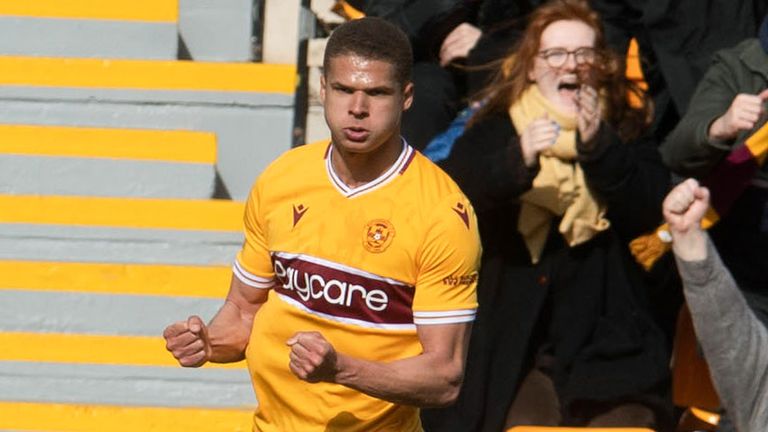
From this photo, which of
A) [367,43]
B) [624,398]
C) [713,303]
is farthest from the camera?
[624,398]

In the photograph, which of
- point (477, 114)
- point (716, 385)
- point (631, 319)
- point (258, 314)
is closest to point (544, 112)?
point (477, 114)

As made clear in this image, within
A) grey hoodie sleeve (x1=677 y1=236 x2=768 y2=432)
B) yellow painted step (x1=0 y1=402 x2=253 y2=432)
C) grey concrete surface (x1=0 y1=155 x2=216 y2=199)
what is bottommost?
yellow painted step (x1=0 y1=402 x2=253 y2=432)

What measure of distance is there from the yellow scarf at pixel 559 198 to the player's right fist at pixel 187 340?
1.63m

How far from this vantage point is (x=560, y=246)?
5738 millimetres

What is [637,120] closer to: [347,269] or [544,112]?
[544,112]

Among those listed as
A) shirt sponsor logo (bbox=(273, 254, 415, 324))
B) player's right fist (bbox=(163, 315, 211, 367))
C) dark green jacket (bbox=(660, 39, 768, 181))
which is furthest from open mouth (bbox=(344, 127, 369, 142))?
dark green jacket (bbox=(660, 39, 768, 181))

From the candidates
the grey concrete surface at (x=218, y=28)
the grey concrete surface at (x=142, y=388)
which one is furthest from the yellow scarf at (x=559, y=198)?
the grey concrete surface at (x=218, y=28)

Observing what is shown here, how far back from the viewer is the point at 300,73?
6895 mm

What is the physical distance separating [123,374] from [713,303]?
218cm

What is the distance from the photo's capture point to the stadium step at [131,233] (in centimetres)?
638

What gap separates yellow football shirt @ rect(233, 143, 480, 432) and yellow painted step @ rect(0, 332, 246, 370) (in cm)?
189

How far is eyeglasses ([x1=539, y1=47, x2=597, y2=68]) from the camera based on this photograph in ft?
18.8

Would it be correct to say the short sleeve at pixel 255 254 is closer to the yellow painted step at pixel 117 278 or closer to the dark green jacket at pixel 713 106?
the dark green jacket at pixel 713 106

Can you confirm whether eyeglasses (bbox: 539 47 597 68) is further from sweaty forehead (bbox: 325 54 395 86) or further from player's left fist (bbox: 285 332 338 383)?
player's left fist (bbox: 285 332 338 383)
